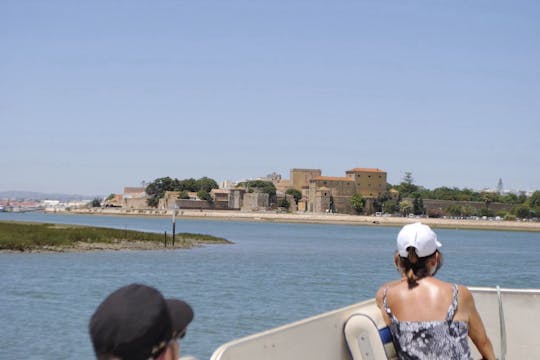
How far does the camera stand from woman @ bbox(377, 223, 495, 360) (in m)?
4.00

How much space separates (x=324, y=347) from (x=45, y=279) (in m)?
25.5

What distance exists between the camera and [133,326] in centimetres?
208

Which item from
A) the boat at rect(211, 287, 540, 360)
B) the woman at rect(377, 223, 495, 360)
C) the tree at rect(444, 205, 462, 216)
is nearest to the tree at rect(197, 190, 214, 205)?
the tree at rect(444, 205, 462, 216)

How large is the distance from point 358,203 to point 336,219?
1119 cm

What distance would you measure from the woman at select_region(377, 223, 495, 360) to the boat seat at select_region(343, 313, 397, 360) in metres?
0.26

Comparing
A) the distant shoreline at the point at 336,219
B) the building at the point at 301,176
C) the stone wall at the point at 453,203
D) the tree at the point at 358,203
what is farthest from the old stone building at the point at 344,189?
the building at the point at 301,176

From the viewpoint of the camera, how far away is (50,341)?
52.9 ft

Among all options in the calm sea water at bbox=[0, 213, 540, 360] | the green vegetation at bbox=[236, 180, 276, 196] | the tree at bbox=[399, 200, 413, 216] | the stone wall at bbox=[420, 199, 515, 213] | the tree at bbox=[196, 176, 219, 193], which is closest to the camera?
the calm sea water at bbox=[0, 213, 540, 360]

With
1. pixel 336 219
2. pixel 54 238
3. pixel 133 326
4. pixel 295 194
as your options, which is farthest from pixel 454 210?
pixel 133 326

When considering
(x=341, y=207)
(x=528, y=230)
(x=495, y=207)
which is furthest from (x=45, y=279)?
(x=495, y=207)

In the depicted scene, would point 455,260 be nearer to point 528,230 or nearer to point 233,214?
point 528,230

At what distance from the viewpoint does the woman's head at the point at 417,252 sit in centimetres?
399

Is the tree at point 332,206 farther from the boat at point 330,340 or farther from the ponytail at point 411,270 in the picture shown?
the ponytail at point 411,270

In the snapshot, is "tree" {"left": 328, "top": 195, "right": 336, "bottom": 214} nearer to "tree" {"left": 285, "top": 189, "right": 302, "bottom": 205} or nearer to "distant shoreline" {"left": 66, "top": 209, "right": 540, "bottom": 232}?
"distant shoreline" {"left": 66, "top": 209, "right": 540, "bottom": 232}
